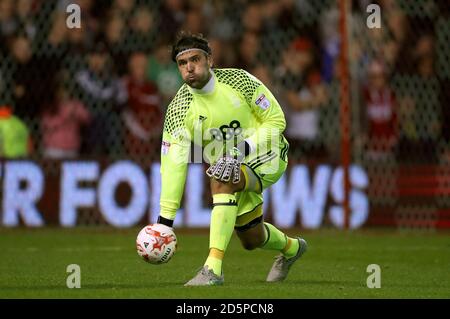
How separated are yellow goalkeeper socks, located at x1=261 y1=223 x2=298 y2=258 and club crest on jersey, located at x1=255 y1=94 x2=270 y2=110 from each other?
961 mm

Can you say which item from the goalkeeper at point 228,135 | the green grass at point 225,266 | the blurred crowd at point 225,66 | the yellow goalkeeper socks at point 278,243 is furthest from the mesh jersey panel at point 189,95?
the blurred crowd at point 225,66

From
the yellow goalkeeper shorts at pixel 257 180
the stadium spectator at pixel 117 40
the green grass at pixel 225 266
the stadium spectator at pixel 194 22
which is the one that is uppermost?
the stadium spectator at pixel 194 22

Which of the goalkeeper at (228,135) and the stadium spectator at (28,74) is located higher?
the stadium spectator at (28,74)

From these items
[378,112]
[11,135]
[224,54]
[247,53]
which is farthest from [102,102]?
[378,112]

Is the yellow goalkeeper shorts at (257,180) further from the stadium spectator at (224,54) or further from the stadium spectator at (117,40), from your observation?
the stadium spectator at (117,40)

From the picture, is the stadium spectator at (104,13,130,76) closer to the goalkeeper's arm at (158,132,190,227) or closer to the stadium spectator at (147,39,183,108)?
the stadium spectator at (147,39,183,108)

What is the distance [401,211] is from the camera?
16.1 metres

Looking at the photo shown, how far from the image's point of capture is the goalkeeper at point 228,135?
893cm

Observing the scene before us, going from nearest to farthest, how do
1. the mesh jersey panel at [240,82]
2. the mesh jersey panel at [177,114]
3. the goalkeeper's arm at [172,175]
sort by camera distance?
the goalkeeper's arm at [172,175]
the mesh jersey panel at [177,114]
the mesh jersey panel at [240,82]

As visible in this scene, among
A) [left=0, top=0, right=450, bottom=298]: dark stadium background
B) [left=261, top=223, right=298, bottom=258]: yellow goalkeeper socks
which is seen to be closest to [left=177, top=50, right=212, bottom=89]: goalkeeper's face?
[left=261, top=223, right=298, bottom=258]: yellow goalkeeper socks

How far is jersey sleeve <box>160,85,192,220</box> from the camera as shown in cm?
889

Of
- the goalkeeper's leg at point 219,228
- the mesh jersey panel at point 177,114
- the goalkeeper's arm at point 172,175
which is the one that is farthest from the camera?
the mesh jersey panel at point 177,114

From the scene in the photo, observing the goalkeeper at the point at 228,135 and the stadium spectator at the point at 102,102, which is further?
the stadium spectator at the point at 102,102
